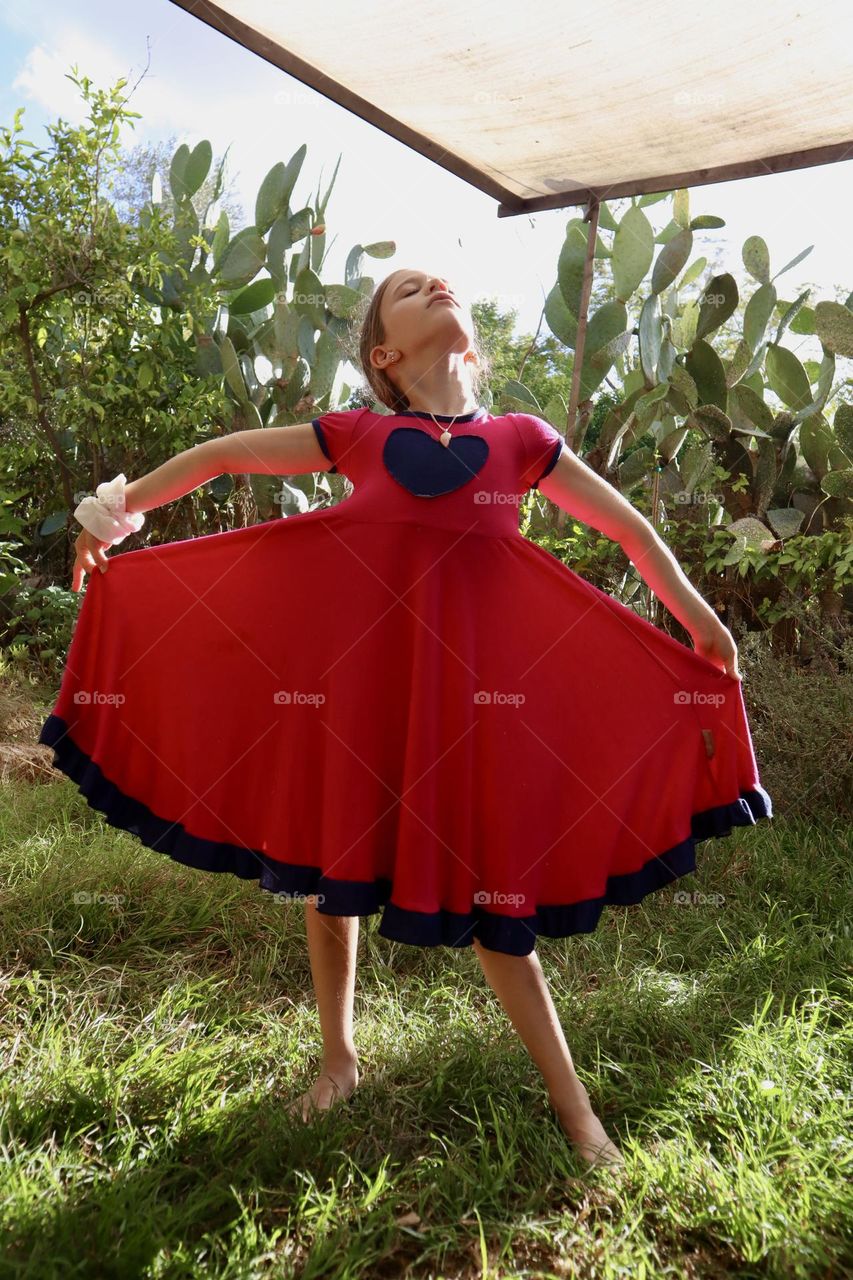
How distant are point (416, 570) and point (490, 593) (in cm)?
11

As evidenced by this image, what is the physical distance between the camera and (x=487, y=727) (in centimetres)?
138

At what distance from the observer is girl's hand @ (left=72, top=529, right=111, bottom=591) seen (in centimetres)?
153

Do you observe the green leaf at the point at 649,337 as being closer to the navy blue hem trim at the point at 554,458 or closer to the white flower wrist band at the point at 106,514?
the navy blue hem trim at the point at 554,458

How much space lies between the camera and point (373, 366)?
5.22 feet

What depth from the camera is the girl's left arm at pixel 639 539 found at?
4.95 ft

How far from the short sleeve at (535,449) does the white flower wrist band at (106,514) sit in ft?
1.90

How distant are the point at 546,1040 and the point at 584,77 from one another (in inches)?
88.7

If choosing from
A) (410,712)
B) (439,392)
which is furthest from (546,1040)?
(439,392)

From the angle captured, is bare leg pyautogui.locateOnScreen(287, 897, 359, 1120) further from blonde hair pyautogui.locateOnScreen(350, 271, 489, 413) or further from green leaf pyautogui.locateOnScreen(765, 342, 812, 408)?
green leaf pyautogui.locateOnScreen(765, 342, 812, 408)

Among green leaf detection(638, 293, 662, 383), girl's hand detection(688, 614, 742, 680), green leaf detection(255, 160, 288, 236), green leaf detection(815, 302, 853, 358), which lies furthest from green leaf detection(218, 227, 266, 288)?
girl's hand detection(688, 614, 742, 680)

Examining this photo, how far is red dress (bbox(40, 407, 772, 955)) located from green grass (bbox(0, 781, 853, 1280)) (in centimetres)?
33

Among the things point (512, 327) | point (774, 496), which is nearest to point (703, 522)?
point (774, 496)

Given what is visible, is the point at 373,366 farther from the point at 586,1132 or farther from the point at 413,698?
the point at 586,1132

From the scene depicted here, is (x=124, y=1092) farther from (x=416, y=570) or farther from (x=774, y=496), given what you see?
(x=774, y=496)
